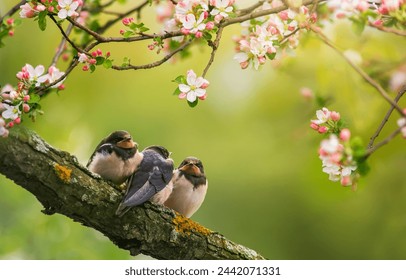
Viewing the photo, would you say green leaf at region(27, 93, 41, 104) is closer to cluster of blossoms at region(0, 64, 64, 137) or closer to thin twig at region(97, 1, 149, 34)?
cluster of blossoms at region(0, 64, 64, 137)

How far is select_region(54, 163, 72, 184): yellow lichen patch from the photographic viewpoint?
2.21 meters

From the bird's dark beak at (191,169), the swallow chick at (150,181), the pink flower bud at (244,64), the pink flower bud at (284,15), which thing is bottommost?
the swallow chick at (150,181)

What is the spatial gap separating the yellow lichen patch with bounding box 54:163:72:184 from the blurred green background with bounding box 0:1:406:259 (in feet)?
6.40

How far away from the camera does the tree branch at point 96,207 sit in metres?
2.16

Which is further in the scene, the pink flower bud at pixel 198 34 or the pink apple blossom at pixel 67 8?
the pink flower bud at pixel 198 34

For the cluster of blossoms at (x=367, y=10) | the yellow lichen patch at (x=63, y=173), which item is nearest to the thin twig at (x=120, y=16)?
the yellow lichen patch at (x=63, y=173)

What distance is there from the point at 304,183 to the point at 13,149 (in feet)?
11.0

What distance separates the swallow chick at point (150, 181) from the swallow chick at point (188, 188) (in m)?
0.10

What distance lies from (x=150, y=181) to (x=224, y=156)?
3126 mm

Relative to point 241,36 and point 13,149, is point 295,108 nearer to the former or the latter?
point 241,36

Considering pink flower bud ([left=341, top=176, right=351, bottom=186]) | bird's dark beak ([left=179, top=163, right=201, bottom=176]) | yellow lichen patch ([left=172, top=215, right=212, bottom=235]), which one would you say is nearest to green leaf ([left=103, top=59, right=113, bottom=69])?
yellow lichen patch ([left=172, top=215, right=212, bottom=235])

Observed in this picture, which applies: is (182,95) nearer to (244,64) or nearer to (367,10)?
(244,64)

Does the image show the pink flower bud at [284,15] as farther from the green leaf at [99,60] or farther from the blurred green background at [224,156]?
the blurred green background at [224,156]
